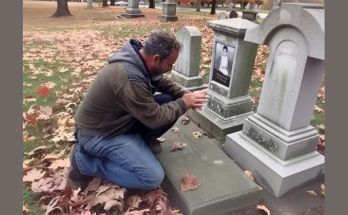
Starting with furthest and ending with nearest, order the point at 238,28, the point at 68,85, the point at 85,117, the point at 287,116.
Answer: the point at 68,85, the point at 238,28, the point at 287,116, the point at 85,117

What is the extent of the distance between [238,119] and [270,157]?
904mm

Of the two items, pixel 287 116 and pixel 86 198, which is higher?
pixel 287 116

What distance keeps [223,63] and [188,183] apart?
1722 millimetres

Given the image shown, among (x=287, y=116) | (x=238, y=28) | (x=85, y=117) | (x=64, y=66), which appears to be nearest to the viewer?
(x=85, y=117)

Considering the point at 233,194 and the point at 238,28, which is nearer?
the point at 233,194

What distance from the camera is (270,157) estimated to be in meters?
3.09

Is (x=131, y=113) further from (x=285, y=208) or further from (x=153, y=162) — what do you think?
(x=285, y=208)

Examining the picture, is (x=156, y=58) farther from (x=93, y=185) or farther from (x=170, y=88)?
(x=93, y=185)

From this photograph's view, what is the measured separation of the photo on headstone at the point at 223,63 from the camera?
380 cm

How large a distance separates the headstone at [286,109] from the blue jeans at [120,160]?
1.08 meters

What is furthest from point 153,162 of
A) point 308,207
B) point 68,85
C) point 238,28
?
point 68,85

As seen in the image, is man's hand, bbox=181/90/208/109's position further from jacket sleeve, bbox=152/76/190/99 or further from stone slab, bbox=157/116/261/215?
stone slab, bbox=157/116/261/215

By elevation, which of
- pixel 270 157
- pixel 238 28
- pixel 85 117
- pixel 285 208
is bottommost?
pixel 285 208

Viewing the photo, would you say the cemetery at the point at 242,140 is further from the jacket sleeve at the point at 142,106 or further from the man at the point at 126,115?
the jacket sleeve at the point at 142,106
